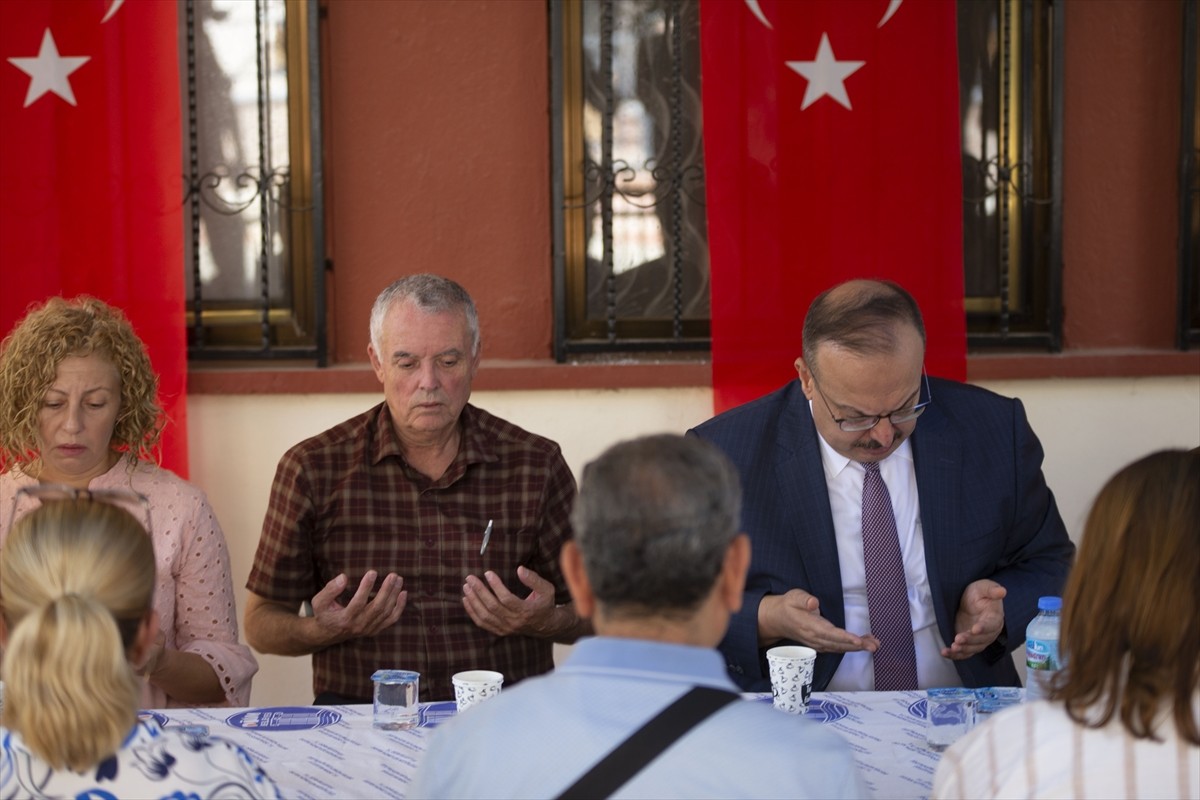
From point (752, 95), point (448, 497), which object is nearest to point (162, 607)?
point (448, 497)

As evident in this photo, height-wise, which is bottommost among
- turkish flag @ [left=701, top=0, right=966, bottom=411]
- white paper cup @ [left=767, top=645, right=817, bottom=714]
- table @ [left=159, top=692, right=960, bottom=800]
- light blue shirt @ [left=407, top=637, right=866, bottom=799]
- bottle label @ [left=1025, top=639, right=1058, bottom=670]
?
table @ [left=159, top=692, right=960, bottom=800]

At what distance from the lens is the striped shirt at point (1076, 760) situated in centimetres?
156

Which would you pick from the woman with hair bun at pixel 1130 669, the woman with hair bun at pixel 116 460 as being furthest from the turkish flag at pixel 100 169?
the woman with hair bun at pixel 1130 669

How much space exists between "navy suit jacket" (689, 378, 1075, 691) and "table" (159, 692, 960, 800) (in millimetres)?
316

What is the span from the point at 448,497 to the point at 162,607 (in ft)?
2.20

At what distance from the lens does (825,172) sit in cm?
387

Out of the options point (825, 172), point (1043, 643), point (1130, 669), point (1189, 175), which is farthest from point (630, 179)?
point (1130, 669)

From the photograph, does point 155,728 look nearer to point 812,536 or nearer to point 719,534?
point 719,534

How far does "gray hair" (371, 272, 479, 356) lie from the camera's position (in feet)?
9.87

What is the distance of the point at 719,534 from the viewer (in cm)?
146

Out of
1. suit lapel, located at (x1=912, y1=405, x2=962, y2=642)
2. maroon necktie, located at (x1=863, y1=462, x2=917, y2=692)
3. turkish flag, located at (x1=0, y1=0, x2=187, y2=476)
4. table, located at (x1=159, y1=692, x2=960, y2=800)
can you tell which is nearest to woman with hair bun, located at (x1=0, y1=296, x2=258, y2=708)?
table, located at (x1=159, y1=692, x2=960, y2=800)

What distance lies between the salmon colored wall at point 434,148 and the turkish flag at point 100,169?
46 cm

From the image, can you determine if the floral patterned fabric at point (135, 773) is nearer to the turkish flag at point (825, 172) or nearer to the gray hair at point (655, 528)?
the gray hair at point (655, 528)

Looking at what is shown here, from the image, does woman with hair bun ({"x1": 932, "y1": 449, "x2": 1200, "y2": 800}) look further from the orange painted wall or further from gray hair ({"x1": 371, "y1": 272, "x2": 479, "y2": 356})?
the orange painted wall
